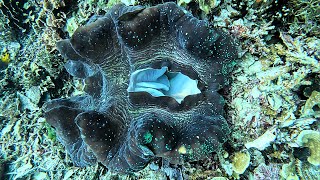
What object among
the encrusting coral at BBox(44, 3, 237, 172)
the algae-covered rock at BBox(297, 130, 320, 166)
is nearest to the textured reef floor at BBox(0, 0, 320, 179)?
the algae-covered rock at BBox(297, 130, 320, 166)

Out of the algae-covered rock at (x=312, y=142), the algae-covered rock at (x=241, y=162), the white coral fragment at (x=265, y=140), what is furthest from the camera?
the algae-covered rock at (x=241, y=162)

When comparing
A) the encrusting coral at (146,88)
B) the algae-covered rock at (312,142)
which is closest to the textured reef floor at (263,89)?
the algae-covered rock at (312,142)

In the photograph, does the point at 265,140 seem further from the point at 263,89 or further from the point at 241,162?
the point at 263,89

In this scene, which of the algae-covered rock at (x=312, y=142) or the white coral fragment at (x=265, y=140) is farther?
the white coral fragment at (x=265, y=140)

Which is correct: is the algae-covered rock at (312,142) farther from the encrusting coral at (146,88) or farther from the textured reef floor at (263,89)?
the encrusting coral at (146,88)

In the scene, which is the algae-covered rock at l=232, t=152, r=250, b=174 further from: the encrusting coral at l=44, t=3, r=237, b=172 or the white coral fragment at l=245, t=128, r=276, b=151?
the encrusting coral at l=44, t=3, r=237, b=172

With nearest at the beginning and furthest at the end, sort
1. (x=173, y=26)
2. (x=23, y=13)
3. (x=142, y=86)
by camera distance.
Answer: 1. (x=173, y=26)
2. (x=142, y=86)
3. (x=23, y=13)

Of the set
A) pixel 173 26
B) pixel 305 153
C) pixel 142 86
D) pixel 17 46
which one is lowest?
pixel 305 153

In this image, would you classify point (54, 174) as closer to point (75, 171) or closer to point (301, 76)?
point (75, 171)

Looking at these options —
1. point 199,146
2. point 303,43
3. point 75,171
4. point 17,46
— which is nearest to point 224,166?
point 199,146
